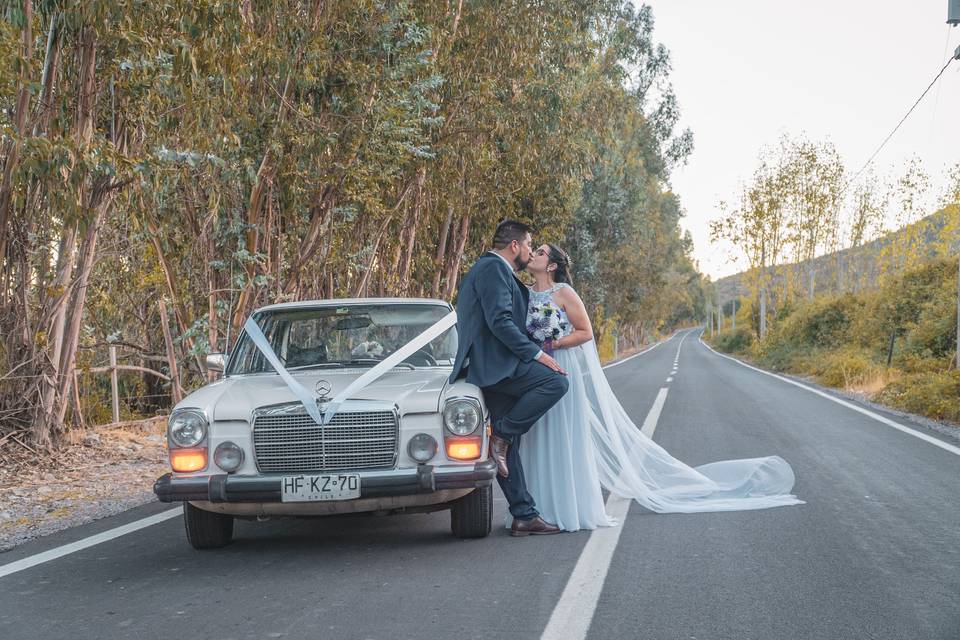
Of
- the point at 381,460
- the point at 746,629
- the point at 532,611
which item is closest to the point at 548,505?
the point at 381,460

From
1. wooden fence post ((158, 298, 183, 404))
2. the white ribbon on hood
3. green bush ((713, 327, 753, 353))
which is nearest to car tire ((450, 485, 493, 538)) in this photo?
the white ribbon on hood

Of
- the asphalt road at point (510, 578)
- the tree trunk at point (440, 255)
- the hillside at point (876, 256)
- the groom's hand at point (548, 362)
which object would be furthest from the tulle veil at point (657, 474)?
the hillside at point (876, 256)

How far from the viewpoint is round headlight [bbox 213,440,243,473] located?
4.88 m

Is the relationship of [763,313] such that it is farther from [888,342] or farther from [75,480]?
[75,480]

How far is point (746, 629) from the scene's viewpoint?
3.69 meters

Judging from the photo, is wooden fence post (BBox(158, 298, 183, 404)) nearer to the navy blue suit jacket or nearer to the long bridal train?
the long bridal train

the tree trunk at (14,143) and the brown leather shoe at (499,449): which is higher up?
the tree trunk at (14,143)

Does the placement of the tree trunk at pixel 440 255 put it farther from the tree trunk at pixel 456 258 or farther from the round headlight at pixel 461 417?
the round headlight at pixel 461 417

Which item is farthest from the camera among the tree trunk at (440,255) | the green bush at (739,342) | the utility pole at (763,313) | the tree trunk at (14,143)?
the green bush at (739,342)

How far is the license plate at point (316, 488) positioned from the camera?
Answer: 15.6 ft

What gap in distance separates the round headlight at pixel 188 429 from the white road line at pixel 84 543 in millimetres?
1156

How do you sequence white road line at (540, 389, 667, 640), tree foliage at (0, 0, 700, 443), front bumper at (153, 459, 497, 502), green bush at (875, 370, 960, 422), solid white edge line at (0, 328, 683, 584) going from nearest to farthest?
1. white road line at (540, 389, 667, 640)
2. front bumper at (153, 459, 497, 502)
3. solid white edge line at (0, 328, 683, 584)
4. tree foliage at (0, 0, 700, 443)
5. green bush at (875, 370, 960, 422)

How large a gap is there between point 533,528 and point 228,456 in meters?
1.90

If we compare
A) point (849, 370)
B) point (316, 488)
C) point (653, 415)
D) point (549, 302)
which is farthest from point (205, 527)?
point (849, 370)
